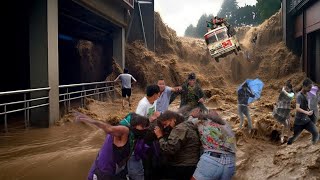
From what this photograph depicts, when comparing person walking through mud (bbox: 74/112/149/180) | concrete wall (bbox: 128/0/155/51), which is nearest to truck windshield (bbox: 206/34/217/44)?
concrete wall (bbox: 128/0/155/51)

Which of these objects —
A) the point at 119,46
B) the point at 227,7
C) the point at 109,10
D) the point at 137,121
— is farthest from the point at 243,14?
the point at 137,121

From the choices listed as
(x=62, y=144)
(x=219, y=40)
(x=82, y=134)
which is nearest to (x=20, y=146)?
(x=62, y=144)

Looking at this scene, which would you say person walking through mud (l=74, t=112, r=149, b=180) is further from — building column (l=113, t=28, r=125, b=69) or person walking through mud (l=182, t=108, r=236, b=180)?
building column (l=113, t=28, r=125, b=69)

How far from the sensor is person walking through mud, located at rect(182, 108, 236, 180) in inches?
149

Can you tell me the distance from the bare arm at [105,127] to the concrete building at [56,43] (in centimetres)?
774

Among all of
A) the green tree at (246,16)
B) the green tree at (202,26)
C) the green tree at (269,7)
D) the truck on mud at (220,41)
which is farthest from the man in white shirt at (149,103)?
the green tree at (202,26)

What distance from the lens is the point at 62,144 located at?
827 cm

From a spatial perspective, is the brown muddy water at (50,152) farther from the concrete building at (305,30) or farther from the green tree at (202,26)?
the green tree at (202,26)

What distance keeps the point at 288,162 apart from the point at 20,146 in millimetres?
5486

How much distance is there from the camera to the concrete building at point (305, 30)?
17.6 meters

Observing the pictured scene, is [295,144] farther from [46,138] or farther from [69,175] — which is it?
[46,138]

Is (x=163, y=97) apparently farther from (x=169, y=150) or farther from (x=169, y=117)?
(x=169, y=150)

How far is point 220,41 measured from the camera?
796 inches

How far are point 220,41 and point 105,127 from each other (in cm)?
1783
